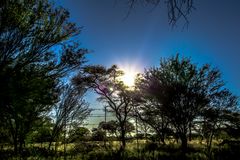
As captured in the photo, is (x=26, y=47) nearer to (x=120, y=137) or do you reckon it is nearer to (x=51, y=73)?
(x=51, y=73)

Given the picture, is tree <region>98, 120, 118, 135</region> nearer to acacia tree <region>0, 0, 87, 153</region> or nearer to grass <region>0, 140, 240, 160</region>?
grass <region>0, 140, 240, 160</region>

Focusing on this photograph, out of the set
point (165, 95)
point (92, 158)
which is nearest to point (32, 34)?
point (92, 158)

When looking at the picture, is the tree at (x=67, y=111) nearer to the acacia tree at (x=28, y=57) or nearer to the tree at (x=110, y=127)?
the acacia tree at (x=28, y=57)

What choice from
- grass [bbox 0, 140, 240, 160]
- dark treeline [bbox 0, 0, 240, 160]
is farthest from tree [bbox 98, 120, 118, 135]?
grass [bbox 0, 140, 240, 160]

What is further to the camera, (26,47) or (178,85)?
(178,85)

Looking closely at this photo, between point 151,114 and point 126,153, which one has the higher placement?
point 151,114

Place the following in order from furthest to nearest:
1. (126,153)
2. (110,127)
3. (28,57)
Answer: (110,127) → (126,153) → (28,57)

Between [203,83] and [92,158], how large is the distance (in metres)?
9.65

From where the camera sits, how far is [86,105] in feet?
48.0

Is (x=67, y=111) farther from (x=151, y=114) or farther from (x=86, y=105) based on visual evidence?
(x=151, y=114)

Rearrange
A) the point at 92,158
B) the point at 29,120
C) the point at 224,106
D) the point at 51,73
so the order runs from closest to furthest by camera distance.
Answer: the point at 51,73, the point at 29,120, the point at 92,158, the point at 224,106

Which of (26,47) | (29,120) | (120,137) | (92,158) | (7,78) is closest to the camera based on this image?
(7,78)

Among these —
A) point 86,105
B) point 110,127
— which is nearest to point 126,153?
point 86,105

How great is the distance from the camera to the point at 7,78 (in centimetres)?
888
